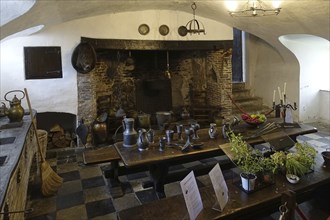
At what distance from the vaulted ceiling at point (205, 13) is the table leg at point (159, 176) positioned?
2111mm

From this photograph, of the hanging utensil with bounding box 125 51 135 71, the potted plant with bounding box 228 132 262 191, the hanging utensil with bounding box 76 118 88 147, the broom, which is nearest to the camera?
the potted plant with bounding box 228 132 262 191

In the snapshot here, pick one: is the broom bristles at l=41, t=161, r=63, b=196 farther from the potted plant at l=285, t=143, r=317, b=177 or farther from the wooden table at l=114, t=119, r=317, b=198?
the potted plant at l=285, t=143, r=317, b=177

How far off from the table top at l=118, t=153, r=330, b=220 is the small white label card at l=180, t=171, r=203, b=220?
0.33 ft

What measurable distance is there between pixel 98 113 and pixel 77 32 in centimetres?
155

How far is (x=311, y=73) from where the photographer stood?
6141 millimetres

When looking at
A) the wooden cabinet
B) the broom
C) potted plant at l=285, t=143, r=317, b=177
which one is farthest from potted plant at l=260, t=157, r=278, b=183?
the broom

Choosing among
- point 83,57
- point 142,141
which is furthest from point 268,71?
point 142,141

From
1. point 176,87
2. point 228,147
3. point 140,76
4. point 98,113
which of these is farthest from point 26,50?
point 228,147

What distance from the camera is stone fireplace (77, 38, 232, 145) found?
4.95m

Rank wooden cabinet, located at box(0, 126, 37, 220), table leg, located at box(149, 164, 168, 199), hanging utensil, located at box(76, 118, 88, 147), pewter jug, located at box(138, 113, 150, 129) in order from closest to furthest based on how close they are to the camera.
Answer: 1. wooden cabinet, located at box(0, 126, 37, 220)
2. table leg, located at box(149, 164, 168, 199)
3. hanging utensil, located at box(76, 118, 88, 147)
4. pewter jug, located at box(138, 113, 150, 129)

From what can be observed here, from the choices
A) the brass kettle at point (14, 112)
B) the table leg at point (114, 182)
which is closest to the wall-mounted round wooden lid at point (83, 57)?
the brass kettle at point (14, 112)

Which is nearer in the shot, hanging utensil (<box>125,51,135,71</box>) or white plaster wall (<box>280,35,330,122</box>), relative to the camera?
hanging utensil (<box>125,51,135,71</box>)

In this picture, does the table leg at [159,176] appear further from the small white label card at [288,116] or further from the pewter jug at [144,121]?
the pewter jug at [144,121]

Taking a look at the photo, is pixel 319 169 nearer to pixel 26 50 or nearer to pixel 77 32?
pixel 77 32
